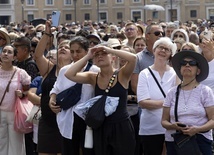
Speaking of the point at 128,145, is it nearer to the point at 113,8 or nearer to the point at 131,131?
the point at 131,131

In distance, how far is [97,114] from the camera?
5.47 m

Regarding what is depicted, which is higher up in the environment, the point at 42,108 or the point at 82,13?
the point at 82,13

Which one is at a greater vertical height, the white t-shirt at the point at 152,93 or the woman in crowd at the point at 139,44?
the woman in crowd at the point at 139,44

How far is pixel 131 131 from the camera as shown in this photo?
5641 millimetres

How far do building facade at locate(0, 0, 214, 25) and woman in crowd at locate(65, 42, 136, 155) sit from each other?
65.9 m

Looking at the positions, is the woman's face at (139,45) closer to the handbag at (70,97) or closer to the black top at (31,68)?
the black top at (31,68)

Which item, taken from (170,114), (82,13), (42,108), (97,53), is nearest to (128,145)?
(170,114)

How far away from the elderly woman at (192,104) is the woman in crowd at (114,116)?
48 centimetres

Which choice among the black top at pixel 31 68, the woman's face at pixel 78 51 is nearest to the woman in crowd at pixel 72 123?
the woman's face at pixel 78 51

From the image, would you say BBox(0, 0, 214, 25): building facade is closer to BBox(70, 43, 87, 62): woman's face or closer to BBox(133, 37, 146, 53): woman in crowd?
BBox(133, 37, 146, 53): woman in crowd

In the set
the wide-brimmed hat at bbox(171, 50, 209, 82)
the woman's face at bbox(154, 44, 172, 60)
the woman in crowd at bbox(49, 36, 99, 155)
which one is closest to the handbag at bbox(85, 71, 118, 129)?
the woman in crowd at bbox(49, 36, 99, 155)

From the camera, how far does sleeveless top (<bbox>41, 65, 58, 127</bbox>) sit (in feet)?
21.6

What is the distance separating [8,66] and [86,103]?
233 centimetres

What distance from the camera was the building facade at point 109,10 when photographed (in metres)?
72.8
